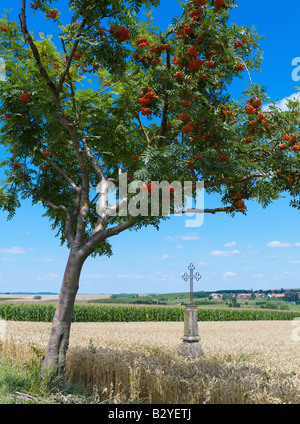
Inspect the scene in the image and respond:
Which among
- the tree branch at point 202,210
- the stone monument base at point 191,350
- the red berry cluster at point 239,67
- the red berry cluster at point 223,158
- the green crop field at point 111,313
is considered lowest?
the green crop field at point 111,313

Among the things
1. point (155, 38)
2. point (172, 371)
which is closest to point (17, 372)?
point (172, 371)

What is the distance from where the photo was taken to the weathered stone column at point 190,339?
11.1 meters

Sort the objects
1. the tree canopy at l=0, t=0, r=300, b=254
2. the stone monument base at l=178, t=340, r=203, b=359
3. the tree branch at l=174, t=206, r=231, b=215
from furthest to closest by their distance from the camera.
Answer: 1. the stone monument base at l=178, t=340, r=203, b=359
2. the tree branch at l=174, t=206, r=231, b=215
3. the tree canopy at l=0, t=0, r=300, b=254

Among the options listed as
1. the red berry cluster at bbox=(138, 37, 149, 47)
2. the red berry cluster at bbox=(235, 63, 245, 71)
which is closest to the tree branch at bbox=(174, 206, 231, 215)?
the red berry cluster at bbox=(235, 63, 245, 71)


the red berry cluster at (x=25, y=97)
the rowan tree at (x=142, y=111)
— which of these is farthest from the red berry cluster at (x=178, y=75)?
the red berry cluster at (x=25, y=97)

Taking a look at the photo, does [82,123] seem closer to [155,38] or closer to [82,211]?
[82,211]

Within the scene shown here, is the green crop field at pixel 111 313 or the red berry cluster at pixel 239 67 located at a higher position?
the red berry cluster at pixel 239 67

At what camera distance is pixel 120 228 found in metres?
8.28

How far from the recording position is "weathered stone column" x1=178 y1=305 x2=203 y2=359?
36.3 feet

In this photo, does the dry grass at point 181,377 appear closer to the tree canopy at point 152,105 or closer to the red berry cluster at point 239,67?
the tree canopy at point 152,105

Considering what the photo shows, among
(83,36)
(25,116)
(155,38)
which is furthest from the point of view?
(25,116)

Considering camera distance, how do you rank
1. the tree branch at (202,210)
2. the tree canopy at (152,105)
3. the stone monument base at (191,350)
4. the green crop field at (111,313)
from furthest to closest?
1. the green crop field at (111,313)
2. the stone monument base at (191,350)
3. the tree branch at (202,210)
4. the tree canopy at (152,105)

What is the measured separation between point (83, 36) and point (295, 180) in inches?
198

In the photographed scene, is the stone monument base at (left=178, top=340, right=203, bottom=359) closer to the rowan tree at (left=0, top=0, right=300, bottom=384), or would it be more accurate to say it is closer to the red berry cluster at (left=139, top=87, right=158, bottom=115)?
the rowan tree at (left=0, top=0, right=300, bottom=384)
